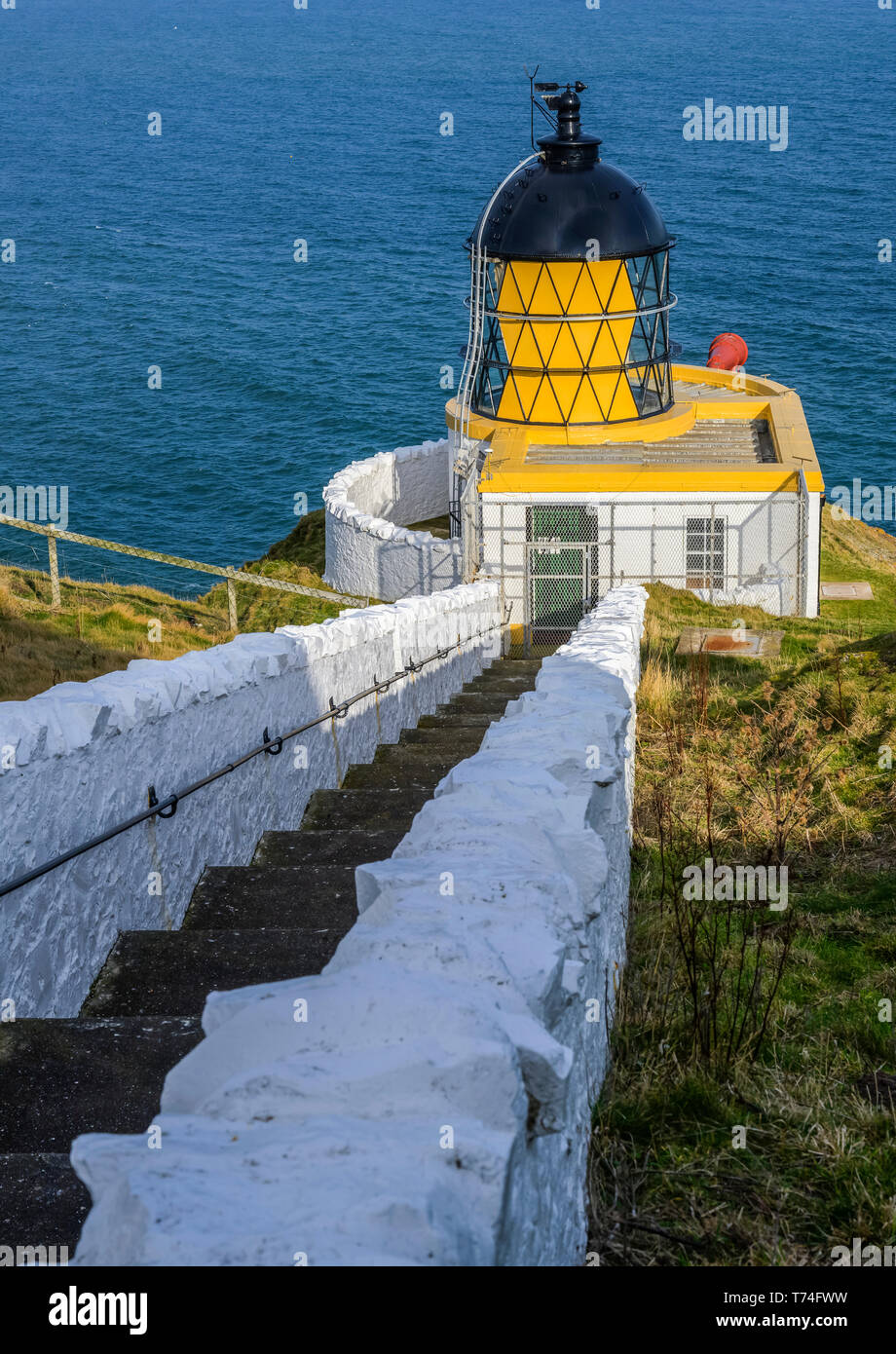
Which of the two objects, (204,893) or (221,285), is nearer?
(204,893)

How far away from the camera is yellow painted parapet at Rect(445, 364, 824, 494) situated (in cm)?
2389

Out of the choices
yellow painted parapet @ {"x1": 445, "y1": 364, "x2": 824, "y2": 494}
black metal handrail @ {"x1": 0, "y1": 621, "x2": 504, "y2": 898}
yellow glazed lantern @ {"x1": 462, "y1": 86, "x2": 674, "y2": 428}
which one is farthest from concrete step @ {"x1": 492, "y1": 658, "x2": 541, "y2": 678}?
yellow glazed lantern @ {"x1": 462, "y1": 86, "x2": 674, "y2": 428}

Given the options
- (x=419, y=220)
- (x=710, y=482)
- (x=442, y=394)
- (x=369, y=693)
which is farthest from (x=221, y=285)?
(x=369, y=693)

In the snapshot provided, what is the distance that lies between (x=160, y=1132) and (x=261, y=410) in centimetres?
5485

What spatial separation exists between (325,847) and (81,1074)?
286cm

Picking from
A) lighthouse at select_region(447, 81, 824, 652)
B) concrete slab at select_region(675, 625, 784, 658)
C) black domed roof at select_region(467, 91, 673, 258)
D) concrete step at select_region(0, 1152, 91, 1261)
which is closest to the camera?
concrete step at select_region(0, 1152, 91, 1261)

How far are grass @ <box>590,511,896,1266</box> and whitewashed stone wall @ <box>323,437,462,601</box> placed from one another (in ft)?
50.4

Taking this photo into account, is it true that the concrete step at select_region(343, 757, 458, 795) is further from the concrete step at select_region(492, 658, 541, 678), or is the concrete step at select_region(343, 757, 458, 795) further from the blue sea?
the blue sea

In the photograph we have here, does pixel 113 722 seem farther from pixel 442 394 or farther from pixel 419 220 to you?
pixel 419 220

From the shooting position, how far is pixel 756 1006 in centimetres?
489

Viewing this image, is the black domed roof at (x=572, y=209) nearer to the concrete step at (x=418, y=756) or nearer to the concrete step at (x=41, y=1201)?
the concrete step at (x=418, y=756)

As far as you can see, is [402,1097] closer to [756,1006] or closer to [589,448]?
[756,1006]

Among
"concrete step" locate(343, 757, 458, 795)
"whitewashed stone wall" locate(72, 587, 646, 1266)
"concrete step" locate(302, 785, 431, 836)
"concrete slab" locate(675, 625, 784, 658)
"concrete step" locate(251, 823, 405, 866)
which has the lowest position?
"concrete slab" locate(675, 625, 784, 658)

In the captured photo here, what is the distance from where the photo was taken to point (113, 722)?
4.98m
